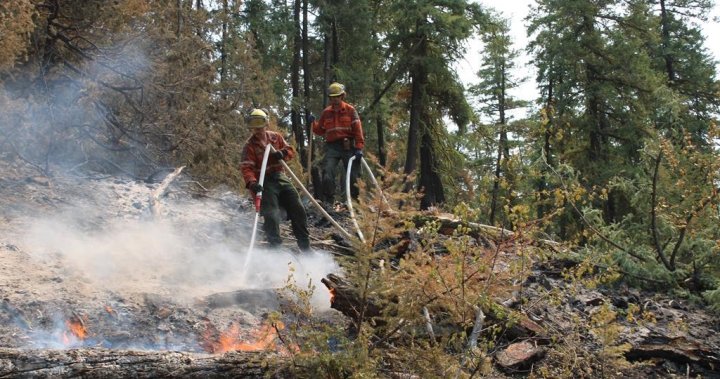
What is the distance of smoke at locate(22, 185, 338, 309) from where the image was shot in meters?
6.96

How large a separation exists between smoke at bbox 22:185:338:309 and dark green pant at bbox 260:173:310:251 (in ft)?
0.77

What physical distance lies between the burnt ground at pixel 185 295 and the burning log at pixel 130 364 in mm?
290

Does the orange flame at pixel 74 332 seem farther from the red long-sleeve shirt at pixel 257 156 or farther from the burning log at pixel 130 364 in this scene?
the red long-sleeve shirt at pixel 257 156

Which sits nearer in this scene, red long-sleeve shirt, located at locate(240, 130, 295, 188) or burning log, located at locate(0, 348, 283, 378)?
burning log, located at locate(0, 348, 283, 378)

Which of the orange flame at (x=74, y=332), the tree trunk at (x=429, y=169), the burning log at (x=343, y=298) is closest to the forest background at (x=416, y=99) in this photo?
the tree trunk at (x=429, y=169)

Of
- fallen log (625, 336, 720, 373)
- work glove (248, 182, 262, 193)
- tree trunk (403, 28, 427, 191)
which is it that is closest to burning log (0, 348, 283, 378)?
fallen log (625, 336, 720, 373)

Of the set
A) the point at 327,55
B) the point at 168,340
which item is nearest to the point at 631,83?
the point at 327,55

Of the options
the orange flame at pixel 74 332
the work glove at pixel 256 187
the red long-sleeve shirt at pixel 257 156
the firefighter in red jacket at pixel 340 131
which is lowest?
the orange flame at pixel 74 332

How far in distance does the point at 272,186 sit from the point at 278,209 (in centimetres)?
Result: 34

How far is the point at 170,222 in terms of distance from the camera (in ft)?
32.0

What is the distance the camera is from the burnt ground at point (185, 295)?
17.2 ft

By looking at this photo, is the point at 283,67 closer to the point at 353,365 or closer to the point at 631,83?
the point at 631,83

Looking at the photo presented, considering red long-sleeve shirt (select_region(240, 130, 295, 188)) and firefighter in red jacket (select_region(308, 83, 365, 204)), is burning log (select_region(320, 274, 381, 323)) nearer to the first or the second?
red long-sleeve shirt (select_region(240, 130, 295, 188))

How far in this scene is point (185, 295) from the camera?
670 centimetres
